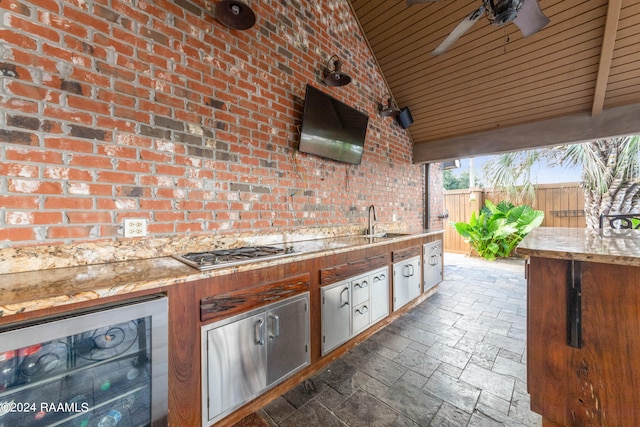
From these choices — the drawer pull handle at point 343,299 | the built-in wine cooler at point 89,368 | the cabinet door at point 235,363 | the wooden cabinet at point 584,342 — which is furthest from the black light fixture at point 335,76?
the built-in wine cooler at point 89,368

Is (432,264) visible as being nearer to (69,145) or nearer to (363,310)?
(363,310)

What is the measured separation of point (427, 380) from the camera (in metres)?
1.80

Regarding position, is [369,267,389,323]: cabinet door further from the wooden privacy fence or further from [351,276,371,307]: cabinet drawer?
the wooden privacy fence

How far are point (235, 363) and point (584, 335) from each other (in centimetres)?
178

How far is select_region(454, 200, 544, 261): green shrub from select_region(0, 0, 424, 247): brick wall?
4.42 m

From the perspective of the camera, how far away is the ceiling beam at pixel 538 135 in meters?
2.95

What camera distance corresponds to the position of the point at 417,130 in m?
4.35

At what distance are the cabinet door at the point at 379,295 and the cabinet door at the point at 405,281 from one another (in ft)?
0.55

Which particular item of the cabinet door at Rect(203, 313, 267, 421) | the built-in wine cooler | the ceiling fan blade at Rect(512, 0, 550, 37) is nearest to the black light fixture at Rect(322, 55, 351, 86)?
the ceiling fan blade at Rect(512, 0, 550, 37)

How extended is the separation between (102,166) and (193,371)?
1230mm

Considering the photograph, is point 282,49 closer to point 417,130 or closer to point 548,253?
point 548,253

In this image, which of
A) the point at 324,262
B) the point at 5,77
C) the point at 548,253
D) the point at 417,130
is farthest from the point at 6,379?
the point at 417,130

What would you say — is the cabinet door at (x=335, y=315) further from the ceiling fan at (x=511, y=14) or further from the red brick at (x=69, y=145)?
the ceiling fan at (x=511, y=14)

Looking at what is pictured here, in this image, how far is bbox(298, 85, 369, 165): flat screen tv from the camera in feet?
7.97
